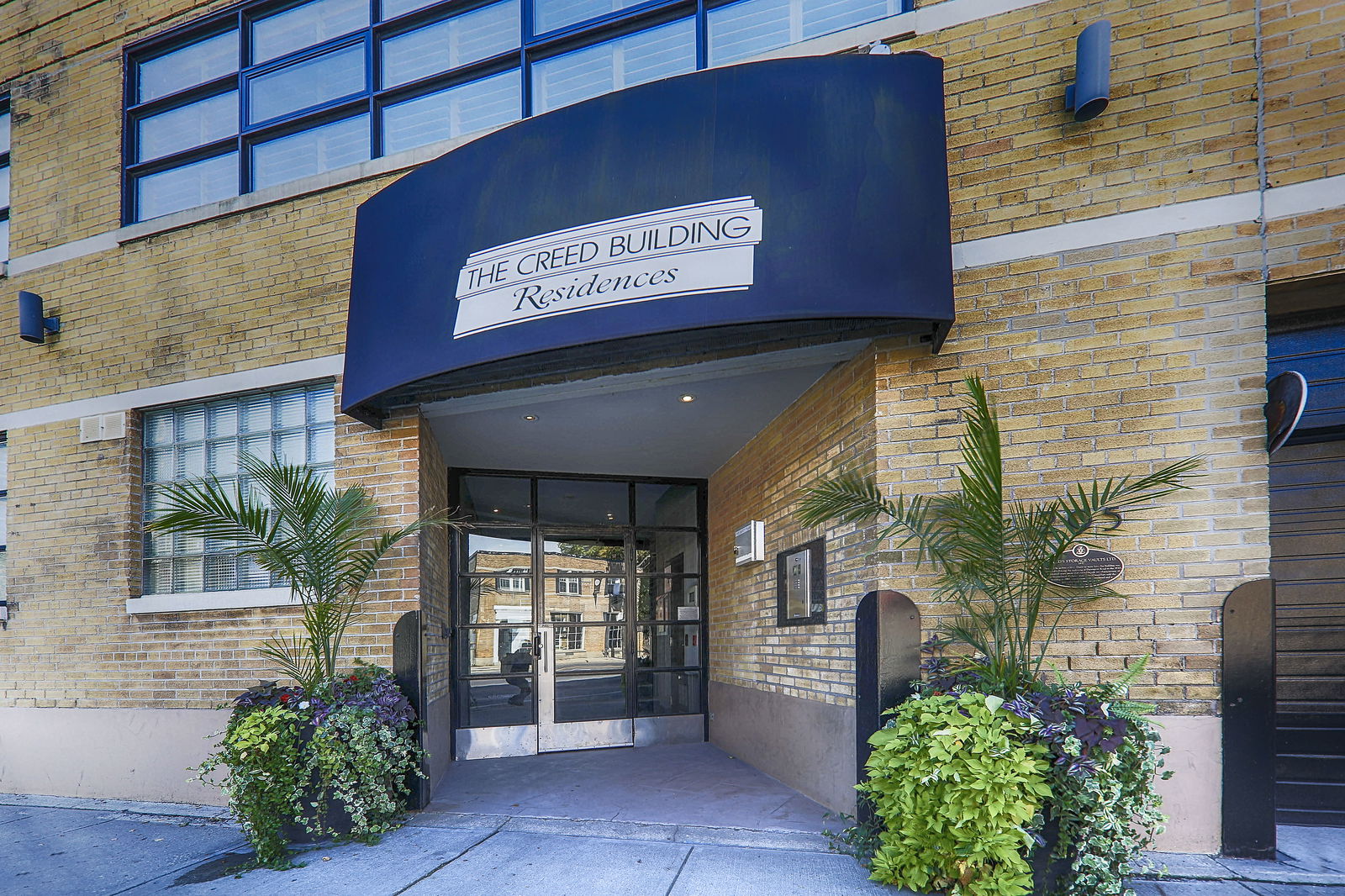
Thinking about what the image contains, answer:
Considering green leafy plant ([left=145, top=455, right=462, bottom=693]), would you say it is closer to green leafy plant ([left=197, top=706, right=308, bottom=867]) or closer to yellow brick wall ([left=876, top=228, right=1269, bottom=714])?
green leafy plant ([left=197, top=706, right=308, bottom=867])

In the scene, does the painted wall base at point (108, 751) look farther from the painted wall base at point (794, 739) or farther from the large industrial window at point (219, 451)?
the painted wall base at point (794, 739)

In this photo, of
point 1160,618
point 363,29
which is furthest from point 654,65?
point 1160,618

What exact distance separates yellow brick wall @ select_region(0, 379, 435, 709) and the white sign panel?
5.27 ft

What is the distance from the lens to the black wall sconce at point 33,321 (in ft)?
23.8

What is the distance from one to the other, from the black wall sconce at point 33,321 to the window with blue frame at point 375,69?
3.78ft

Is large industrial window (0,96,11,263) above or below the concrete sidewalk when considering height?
above

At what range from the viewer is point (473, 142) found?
5.32 meters

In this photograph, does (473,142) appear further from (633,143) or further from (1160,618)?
(1160,618)

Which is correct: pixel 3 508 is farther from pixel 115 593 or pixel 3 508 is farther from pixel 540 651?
pixel 540 651

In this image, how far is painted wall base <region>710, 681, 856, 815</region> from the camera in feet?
17.4

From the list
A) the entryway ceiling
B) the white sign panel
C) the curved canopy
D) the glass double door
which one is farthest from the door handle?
the white sign panel

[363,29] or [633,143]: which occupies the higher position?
[363,29]

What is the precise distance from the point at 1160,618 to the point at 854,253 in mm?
2579

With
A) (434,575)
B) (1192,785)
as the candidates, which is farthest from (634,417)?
(1192,785)
